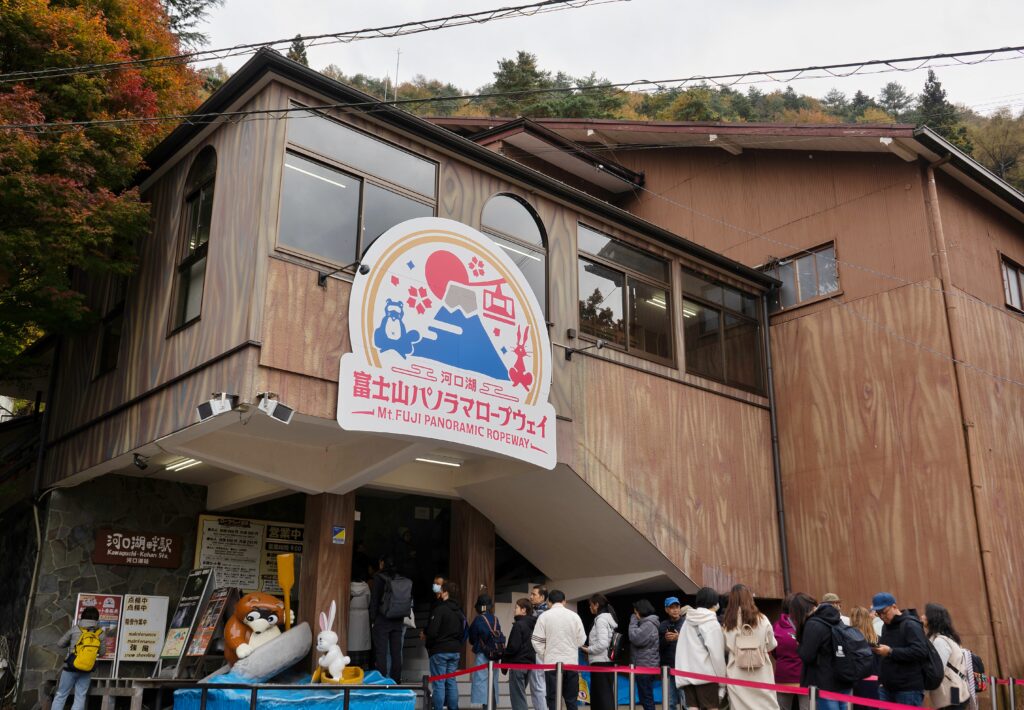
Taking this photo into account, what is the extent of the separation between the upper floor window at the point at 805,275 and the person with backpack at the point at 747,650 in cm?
892

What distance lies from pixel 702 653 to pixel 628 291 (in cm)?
705

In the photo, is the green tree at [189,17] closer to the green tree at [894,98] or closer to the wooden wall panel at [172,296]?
the wooden wall panel at [172,296]

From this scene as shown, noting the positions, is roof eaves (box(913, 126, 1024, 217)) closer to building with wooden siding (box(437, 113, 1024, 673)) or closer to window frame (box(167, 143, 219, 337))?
building with wooden siding (box(437, 113, 1024, 673))

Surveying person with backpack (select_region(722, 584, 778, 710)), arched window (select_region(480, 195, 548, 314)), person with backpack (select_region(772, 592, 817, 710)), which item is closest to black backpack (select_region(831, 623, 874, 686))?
person with backpack (select_region(722, 584, 778, 710))

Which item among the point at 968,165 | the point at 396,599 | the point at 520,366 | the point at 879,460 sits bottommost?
the point at 396,599

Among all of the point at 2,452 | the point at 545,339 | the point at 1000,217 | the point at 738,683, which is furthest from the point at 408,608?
the point at 1000,217

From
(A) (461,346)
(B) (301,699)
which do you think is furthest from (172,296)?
(B) (301,699)

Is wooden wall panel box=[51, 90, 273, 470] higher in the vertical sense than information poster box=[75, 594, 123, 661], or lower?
higher

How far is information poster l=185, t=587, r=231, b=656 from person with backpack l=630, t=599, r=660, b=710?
532 centimetres

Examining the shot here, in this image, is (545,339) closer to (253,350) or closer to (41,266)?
(253,350)

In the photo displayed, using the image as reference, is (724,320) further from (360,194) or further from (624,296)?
(360,194)

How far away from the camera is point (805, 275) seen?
1638 cm

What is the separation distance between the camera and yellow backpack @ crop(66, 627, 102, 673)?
10.9m

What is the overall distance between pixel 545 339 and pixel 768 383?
18.2 ft
